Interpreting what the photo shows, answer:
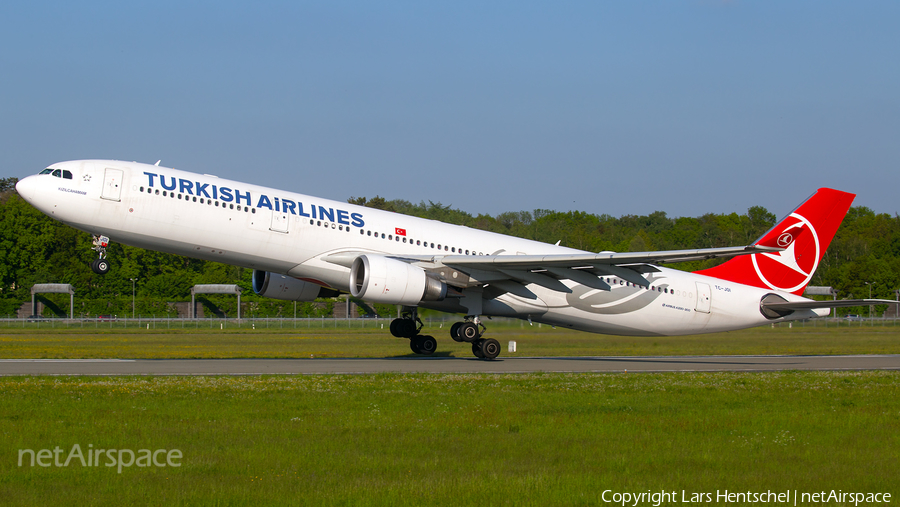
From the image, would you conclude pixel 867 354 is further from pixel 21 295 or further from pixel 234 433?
pixel 21 295

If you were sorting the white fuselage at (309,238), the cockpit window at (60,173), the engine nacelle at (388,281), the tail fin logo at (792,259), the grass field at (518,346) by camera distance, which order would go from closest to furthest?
the cockpit window at (60,173), the white fuselage at (309,238), the engine nacelle at (388,281), the tail fin logo at (792,259), the grass field at (518,346)

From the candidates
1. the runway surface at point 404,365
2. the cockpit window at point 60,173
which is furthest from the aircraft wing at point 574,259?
the cockpit window at point 60,173

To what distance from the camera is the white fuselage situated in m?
23.2

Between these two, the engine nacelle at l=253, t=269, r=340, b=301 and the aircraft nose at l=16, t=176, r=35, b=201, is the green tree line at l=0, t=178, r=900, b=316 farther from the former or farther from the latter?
the aircraft nose at l=16, t=176, r=35, b=201

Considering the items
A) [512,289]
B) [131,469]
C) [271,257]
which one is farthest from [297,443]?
[512,289]

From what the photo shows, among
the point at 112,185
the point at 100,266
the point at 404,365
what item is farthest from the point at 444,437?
the point at 100,266

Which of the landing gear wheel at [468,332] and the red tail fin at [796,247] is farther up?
the red tail fin at [796,247]

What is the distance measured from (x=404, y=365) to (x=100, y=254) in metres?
10.1

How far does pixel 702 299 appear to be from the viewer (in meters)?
30.8

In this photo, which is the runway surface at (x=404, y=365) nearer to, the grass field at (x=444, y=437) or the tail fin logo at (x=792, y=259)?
the grass field at (x=444, y=437)

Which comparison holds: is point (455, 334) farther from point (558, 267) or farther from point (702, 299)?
point (702, 299)

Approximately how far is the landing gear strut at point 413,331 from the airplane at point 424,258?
0.18 feet

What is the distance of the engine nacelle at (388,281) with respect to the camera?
2402 cm

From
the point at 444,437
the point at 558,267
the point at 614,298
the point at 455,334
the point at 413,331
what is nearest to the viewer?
the point at 444,437
